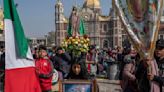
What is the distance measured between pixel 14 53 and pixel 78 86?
1.28 meters

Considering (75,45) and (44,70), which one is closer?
(44,70)

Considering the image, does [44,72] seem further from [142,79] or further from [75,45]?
[75,45]

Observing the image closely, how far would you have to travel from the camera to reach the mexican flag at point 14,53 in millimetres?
6305

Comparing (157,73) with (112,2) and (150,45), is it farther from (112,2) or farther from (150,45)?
(112,2)

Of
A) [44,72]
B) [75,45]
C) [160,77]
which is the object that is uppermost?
[75,45]

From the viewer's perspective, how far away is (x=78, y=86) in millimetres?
7156

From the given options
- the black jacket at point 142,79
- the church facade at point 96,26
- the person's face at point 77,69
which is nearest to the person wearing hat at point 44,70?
the person's face at point 77,69

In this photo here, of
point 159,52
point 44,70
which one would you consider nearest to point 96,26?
point 44,70

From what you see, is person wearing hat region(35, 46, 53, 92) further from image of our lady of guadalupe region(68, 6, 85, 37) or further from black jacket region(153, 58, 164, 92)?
image of our lady of guadalupe region(68, 6, 85, 37)

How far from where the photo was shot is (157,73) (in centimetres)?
537

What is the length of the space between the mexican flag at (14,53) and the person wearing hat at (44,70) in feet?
2.11

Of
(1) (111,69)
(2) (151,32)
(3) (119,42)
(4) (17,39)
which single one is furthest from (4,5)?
(3) (119,42)

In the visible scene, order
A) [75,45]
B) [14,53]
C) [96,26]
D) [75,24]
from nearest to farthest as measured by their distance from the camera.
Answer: [14,53]
[75,45]
[75,24]
[96,26]

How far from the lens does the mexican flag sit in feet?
20.7
